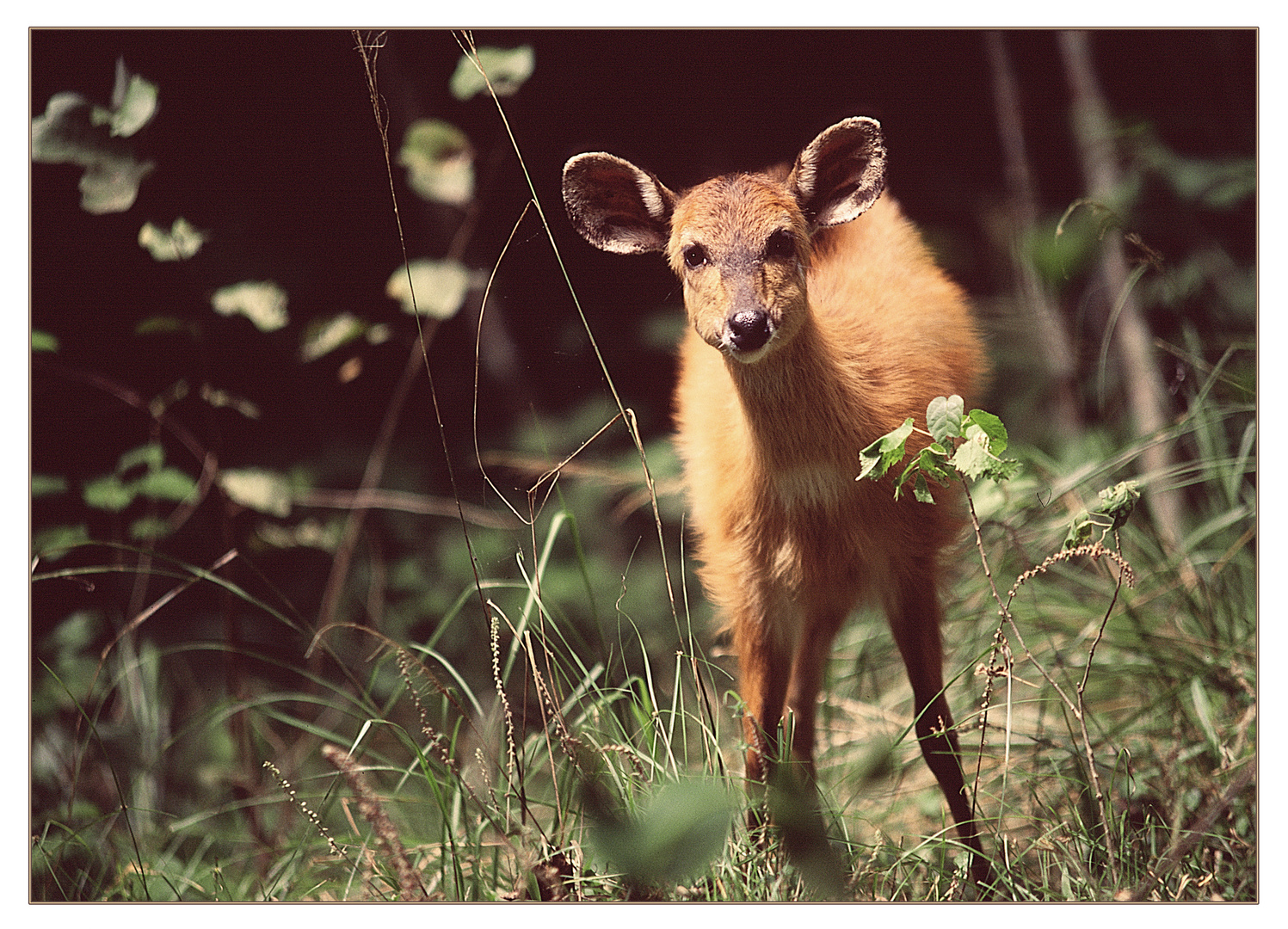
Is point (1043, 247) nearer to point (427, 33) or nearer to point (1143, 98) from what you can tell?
point (1143, 98)

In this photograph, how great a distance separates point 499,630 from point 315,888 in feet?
2.26

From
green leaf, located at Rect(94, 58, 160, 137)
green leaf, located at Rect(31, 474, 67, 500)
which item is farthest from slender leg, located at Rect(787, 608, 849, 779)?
green leaf, located at Rect(94, 58, 160, 137)

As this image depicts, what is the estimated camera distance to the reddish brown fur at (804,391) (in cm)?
202

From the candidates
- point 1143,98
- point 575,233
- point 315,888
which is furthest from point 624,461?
point 1143,98

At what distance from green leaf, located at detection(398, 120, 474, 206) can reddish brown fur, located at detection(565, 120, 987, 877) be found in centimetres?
55

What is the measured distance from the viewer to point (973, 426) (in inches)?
76.9

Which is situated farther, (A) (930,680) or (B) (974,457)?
(A) (930,680)

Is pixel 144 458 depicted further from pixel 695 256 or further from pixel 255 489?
pixel 695 256

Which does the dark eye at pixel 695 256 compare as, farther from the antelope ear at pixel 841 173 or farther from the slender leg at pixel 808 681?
the slender leg at pixel 808 681

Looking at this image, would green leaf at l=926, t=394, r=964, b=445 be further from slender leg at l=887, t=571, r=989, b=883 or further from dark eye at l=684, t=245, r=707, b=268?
dark eye at l=684, t=245, r=707, b=268

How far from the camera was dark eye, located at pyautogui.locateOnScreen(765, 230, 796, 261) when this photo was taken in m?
1.99

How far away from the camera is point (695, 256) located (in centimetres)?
202

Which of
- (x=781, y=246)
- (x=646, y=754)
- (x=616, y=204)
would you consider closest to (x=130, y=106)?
(x=616, y=204)

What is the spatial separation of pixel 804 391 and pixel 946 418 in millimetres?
284
